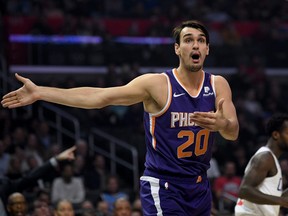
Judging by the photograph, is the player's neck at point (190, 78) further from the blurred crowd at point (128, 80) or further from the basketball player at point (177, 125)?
the blurred crowd at point (128, 80)

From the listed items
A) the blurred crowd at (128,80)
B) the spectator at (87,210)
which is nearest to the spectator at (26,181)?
the spectator at (87,210)

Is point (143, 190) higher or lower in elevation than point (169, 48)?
lower

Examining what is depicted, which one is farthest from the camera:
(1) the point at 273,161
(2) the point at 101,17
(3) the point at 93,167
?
(2) the point at 101,17

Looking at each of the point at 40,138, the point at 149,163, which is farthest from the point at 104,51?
the point at 149,163

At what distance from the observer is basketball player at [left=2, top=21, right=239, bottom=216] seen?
6348 mm

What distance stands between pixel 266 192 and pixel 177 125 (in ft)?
6.96

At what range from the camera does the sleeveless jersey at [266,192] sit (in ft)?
26.6

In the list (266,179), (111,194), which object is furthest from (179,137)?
(111,194)

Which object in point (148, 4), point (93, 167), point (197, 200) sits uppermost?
point (148, 4)

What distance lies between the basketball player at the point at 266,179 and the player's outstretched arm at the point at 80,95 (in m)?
2.08

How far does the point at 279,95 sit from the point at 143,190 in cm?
1421

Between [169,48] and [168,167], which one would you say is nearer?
[168,167]

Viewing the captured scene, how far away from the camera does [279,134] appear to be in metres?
8.31

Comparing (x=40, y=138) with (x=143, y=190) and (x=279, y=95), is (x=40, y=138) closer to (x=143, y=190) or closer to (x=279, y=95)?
(x=279, y=95)
